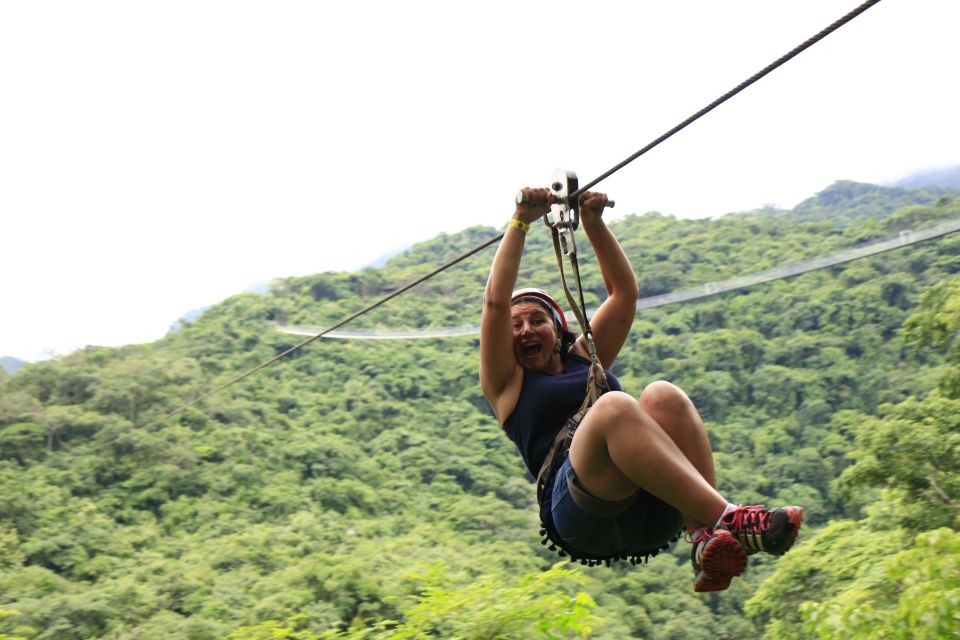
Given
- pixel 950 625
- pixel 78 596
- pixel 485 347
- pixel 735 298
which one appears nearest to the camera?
pixel 485 347

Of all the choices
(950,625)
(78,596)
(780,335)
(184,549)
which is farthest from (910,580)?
(780,335)

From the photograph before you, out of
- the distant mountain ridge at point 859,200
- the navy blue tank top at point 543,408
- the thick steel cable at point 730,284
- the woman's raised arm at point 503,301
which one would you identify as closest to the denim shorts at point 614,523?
the navy blue tank top at point 543,408

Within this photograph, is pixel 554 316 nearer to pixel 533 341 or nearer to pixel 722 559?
pixel 533 341

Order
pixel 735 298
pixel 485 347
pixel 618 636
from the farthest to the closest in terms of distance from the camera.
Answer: pixel 735 298 → pixel 618 636 → pixel 485 347

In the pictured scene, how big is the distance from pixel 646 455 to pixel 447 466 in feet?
58.4

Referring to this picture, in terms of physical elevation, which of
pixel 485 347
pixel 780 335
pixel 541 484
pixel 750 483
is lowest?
pixel 750 483

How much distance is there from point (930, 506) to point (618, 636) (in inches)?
223

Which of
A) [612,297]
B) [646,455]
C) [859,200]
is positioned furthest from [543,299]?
[859,200]

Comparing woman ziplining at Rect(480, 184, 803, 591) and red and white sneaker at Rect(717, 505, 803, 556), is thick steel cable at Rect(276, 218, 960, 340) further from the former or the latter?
red and white sneaker at Rect(717, 505, 803, 556)

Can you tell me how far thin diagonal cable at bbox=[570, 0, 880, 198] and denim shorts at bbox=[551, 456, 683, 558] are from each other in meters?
0.67

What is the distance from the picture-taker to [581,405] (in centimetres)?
207

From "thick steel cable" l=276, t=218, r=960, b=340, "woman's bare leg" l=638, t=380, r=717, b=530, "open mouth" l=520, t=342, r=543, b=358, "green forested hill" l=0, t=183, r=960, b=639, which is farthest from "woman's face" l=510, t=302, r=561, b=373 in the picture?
"thick steel cable" l=276, t=218, r=960, b=340

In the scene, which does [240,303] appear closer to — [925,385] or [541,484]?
[925,385]

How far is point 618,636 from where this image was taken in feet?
38.3
